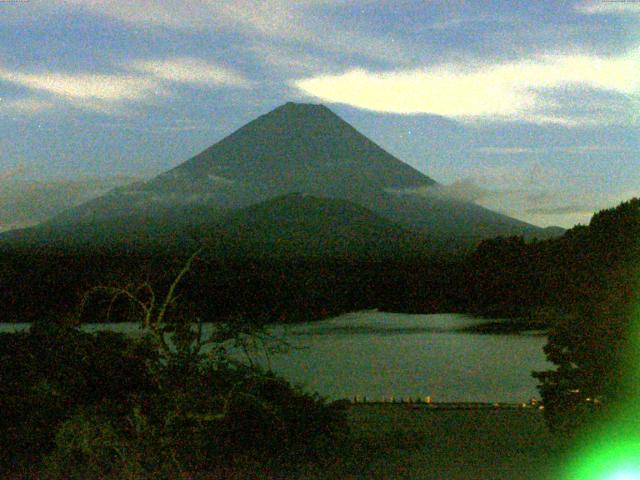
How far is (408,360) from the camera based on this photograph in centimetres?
2186

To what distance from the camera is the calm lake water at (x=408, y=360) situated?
1594 centimetres

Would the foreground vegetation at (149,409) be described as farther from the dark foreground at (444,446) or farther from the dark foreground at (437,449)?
the dark foreground at (444,446)

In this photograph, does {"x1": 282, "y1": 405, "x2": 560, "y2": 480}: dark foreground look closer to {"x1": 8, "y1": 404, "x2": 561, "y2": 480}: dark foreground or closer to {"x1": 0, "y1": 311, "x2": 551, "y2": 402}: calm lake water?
{"x1": 8, "y1": 404, "x2": 561, "y2": 480}: dark foreground

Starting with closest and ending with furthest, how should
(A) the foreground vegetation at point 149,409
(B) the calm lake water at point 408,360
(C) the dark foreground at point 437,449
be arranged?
(A) the foreground vegetation at point 149,409, (C) the dark foreground at point 437,449, (B) the calm lake water at point 408,360

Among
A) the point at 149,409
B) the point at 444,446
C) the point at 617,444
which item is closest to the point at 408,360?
the point at 444,446

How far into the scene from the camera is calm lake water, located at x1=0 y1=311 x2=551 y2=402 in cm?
1594

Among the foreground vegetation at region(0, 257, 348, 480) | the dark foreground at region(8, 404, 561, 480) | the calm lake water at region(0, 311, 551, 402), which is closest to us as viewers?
the foreground vegetation at region(0, 257, 348, 480)

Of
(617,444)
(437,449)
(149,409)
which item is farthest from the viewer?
(437,449)

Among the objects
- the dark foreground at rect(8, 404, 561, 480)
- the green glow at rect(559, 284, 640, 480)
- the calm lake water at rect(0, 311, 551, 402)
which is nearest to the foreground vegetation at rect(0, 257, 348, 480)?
the dark foreground at rect(8, 404, 561, 480)

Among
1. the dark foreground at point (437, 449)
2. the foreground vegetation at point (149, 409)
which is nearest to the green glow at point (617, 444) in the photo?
the dark foreground at point (437, 449)

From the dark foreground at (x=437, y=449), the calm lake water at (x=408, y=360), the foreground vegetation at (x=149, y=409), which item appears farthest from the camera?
the calm lake water at (x=408, y=360)

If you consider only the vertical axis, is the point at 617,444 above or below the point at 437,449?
above

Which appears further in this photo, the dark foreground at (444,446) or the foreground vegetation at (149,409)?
the dark foreground at (444,446)

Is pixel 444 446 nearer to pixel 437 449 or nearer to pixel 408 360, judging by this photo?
pixel 437 449
